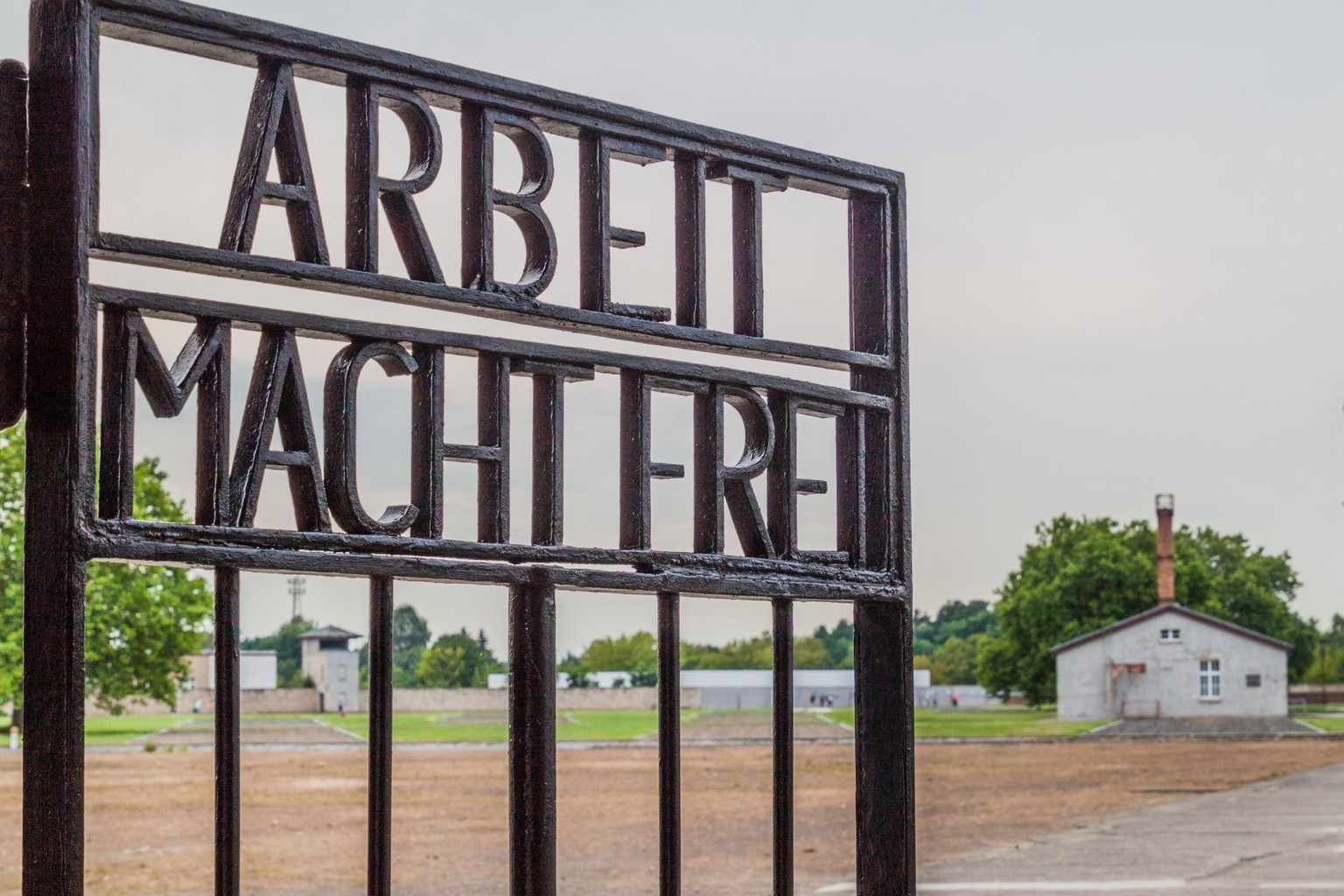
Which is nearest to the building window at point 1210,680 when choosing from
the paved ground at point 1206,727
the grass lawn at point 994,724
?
the paved ground at point 1206,727

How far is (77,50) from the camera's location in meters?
1.79

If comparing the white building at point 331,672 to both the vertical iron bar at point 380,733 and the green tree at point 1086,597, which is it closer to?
the green tree at point 1086,597

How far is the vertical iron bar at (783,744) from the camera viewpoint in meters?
2.34

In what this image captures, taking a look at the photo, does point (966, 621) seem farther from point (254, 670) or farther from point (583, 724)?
point (254, 670)

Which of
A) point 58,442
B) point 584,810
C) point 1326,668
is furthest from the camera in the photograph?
point 1326,668

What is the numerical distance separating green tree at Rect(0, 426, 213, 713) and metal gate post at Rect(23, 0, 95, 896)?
23.2 meters

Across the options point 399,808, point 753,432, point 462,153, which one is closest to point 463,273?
point 462,153

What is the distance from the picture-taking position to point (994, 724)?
4925cm

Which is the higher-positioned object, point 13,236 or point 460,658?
point 13,236

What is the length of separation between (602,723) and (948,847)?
113 ft

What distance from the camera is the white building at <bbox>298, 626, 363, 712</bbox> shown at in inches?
2027

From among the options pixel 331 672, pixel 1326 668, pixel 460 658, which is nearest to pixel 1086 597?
pixel 1326 668

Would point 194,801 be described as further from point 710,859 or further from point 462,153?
point 462,153

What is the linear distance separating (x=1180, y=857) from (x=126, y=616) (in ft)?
65.5
